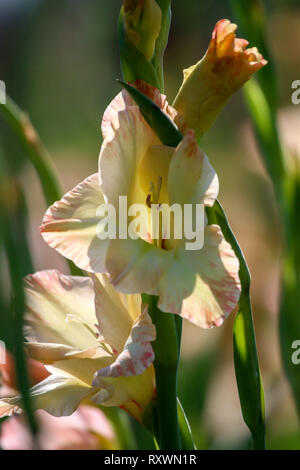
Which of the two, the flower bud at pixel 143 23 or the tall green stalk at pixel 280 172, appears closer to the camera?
the flower bud at pixel 143 23

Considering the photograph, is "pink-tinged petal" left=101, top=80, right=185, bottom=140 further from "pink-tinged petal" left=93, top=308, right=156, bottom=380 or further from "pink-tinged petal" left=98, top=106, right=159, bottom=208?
"pink-tinged petal" left=93, top=308, right=156, bottom=380

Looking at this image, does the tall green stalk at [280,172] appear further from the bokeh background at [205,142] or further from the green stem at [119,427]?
the green stem at [119,427]

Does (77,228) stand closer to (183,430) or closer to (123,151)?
(123,151)

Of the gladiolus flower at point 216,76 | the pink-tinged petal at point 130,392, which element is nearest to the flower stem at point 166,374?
the pink-tinged petal at point 130,392

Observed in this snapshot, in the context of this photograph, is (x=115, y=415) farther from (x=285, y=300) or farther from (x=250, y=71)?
(x=250, y=71)

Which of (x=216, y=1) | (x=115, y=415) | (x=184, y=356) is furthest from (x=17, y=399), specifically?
(x=216, y=1)

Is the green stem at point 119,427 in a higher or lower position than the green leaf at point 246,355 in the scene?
lower

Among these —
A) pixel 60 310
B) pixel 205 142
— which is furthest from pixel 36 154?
pixel 205 142

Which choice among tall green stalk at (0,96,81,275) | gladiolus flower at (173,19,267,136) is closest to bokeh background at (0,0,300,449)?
tall green stalk at (0,96,81,275)

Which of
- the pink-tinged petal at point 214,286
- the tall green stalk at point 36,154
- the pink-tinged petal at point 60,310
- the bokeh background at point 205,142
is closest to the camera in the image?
the pink-tinged petal at point 214,286
